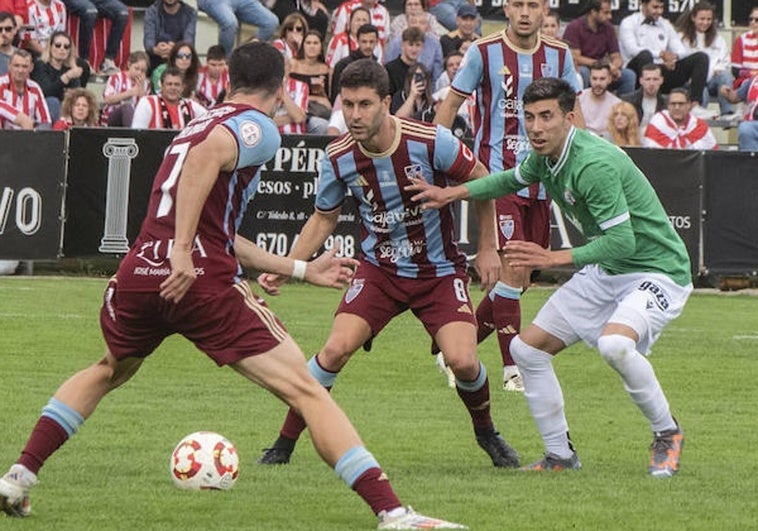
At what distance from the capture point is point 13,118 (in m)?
19.0

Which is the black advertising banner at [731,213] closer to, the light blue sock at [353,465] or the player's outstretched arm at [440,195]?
the player's outstretched arm at [440,195]

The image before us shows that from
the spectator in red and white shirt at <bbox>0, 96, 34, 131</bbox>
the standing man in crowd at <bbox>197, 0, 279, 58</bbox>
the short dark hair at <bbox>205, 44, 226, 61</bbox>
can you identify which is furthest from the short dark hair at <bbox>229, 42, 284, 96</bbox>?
the standing man in crowd at <bbox>197, 0, 279, 58</bbox>

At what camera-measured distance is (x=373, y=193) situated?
900cm

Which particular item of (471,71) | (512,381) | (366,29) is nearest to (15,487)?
(512,381)

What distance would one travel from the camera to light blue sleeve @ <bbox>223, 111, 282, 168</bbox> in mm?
6910

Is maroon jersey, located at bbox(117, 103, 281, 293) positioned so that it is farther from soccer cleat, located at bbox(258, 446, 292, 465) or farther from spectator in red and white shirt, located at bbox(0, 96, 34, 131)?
spectator in red and white shirt, located at bbox(0, 96, 34, 131)

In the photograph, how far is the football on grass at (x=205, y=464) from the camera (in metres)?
7.90

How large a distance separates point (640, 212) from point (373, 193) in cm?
136

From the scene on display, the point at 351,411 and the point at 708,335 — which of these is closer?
the point at 351,411

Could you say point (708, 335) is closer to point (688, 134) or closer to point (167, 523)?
point (688, 134)

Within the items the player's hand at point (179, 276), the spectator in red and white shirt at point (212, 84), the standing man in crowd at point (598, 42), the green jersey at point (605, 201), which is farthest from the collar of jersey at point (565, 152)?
the standing man in crowd at point (598, 42)

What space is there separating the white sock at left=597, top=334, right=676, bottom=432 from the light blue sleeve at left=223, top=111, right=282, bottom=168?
221 cm

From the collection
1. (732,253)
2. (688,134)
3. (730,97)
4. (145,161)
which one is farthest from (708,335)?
(730,97)

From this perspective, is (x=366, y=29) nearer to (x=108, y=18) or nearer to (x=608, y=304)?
(x=108, y=18)
